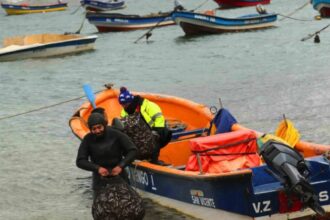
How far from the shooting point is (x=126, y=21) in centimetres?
3816

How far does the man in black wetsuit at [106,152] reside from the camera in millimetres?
7680

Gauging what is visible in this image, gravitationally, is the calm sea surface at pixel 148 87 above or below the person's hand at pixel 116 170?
below

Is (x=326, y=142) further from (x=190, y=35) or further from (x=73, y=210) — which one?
(x=190, y=35)

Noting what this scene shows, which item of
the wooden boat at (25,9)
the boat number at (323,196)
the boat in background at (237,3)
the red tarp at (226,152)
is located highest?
the red tarp at (226,152)

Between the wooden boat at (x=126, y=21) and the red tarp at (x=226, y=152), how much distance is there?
28729 mm

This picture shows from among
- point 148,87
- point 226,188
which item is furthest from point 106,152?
point 148,87

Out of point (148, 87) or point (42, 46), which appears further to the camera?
point (42, 46)

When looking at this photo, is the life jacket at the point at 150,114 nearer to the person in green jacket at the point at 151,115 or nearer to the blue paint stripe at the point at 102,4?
the person in green jacket at the point at 151,115

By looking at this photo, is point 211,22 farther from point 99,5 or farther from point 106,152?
point 99,5

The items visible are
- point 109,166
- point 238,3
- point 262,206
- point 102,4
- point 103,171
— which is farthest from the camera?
point 102,4

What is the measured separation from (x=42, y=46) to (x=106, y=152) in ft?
70.4

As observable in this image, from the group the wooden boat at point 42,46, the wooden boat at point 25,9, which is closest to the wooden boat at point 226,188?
the wooden boat at point 42,46

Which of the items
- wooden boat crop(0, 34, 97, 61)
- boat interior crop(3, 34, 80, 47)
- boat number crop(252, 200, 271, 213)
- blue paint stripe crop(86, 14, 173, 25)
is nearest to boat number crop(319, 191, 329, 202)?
boat number crop(252, 200, 271, 213)

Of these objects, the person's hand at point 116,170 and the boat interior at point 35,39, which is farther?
the boat interior at point 35,39
